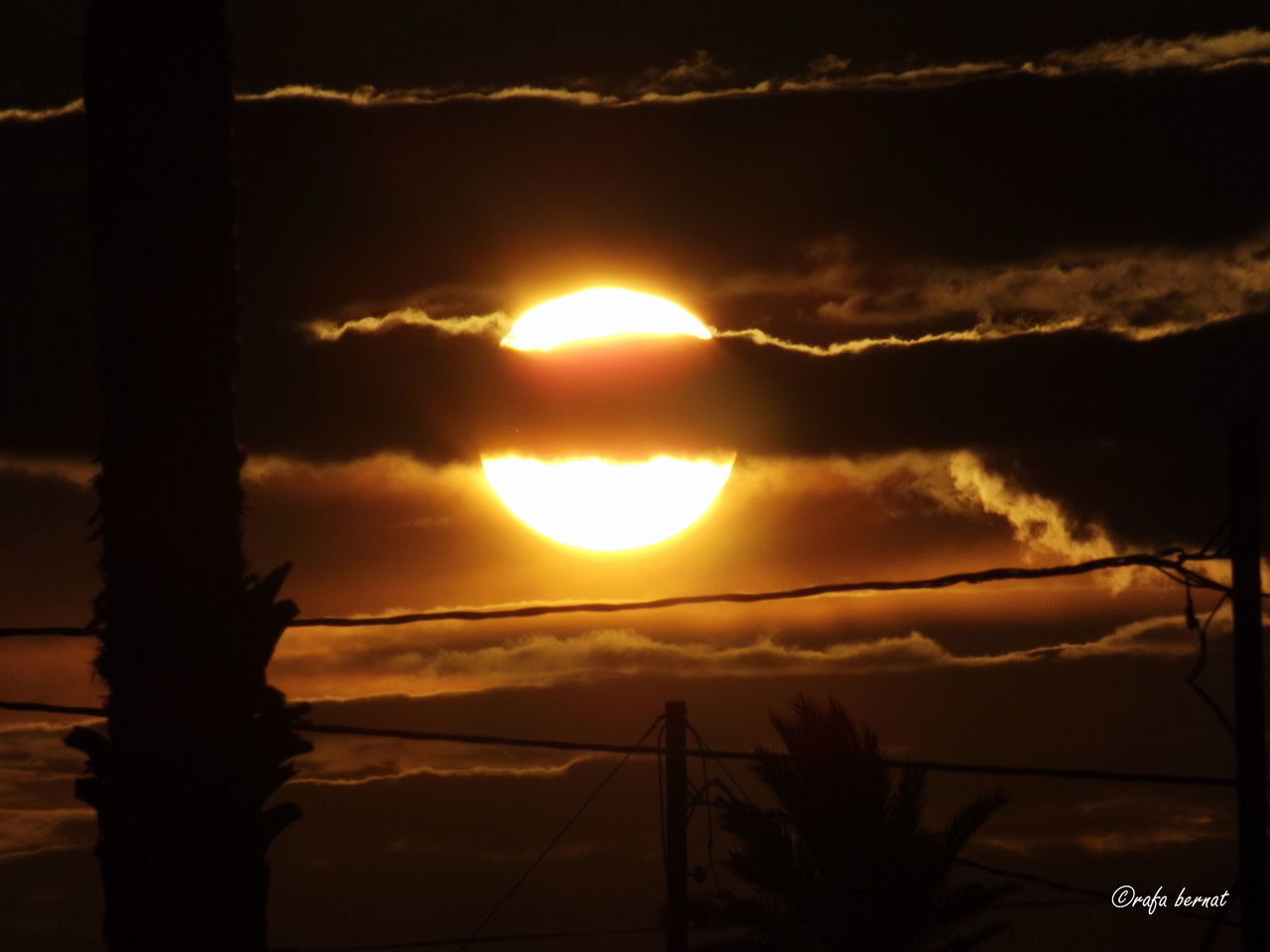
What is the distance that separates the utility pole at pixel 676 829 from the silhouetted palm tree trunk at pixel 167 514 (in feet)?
27.2

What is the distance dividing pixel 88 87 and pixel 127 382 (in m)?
1.55

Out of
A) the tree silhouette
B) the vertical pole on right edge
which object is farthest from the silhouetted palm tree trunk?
the tree silhouette

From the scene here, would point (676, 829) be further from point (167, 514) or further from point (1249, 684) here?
point (167, 514)

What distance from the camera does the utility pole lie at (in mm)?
16578

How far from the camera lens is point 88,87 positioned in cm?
863

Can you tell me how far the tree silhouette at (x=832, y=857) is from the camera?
70.9 ft

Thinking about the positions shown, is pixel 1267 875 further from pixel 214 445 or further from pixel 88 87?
pixel 88 87

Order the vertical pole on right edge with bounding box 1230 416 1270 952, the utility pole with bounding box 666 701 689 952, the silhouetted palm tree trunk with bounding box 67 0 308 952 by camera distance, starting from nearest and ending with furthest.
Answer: the silhouetted palm tree trunk with bounding box 67 0 308 952, the vertical pole on right edge with bounding box 1230 416 1270 952, the utility pole with bounding box 666 701 689 952

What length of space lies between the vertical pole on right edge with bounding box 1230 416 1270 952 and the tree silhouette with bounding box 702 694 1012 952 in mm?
9968

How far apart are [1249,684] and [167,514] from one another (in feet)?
24.2

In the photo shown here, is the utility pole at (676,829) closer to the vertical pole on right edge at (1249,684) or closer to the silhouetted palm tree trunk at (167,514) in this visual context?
the vertical pole on right edge at (1249,684)

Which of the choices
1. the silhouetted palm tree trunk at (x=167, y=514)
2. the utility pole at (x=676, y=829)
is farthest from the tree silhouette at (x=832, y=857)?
the silhouetted palm tree trunk at (x=167, y=514)

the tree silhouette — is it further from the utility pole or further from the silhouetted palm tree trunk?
the silhouetted palm tree trunk

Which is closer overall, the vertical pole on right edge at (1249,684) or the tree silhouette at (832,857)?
the vertical pole on right edge at (1249,684)
